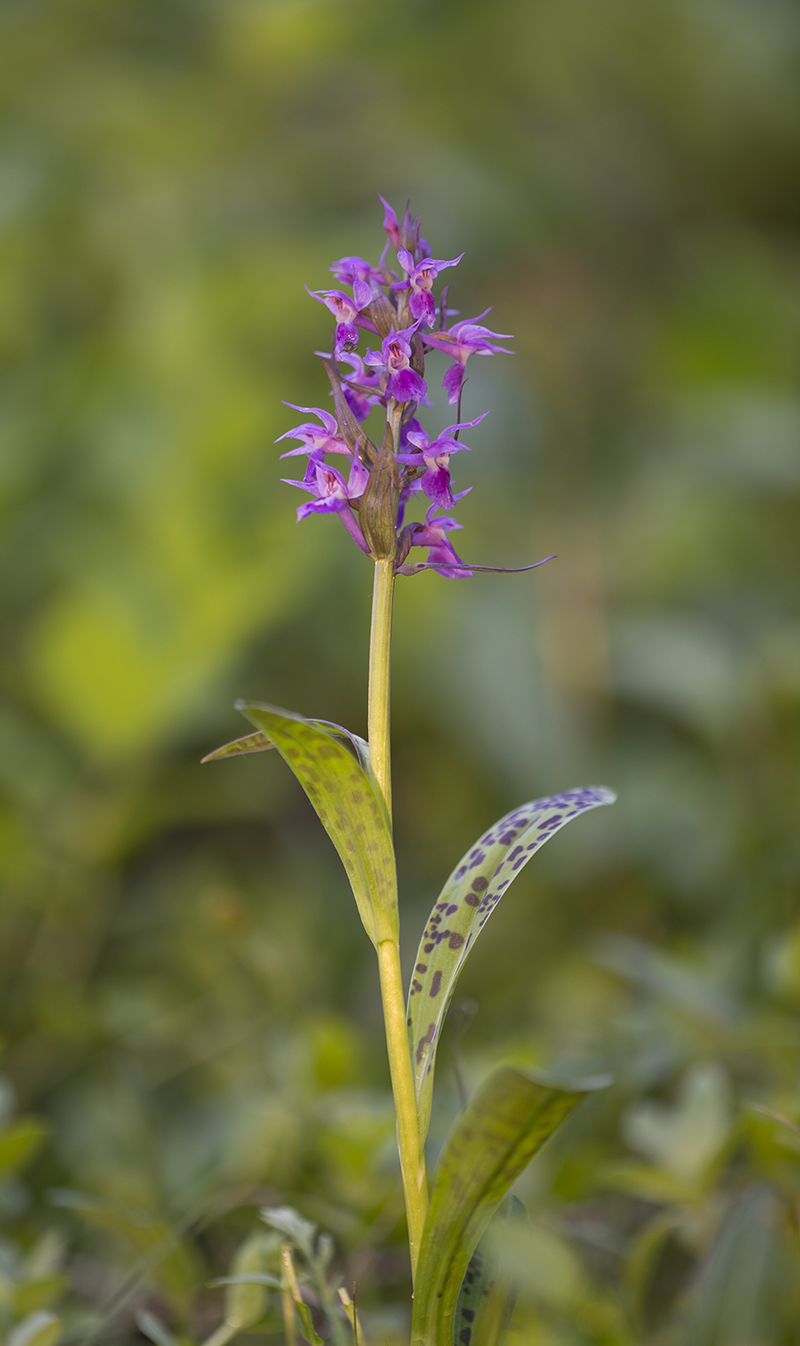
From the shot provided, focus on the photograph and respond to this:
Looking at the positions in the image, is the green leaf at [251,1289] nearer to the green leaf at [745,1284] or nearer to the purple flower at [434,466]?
the green leaf at [745,1284]

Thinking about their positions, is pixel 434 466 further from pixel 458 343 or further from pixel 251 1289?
pixel 251 1289

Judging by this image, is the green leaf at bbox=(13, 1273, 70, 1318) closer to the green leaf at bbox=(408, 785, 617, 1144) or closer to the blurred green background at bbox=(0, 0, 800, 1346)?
the blurred green background at bbox=(0, 0, 800, 1346)

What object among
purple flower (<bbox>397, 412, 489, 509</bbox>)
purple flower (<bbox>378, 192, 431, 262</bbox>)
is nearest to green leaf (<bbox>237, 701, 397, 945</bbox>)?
purple flower (<bbox>397, 412, 489, 509</bbox>)

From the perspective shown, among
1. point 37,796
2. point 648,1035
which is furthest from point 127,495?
point 648,1035

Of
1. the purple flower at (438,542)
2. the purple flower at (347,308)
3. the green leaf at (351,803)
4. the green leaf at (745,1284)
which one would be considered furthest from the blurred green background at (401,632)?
the purple flower at (347,308)

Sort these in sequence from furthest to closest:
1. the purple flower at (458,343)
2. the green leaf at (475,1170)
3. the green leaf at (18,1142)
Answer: the green leaf at (18,1142), the purple flower at (458,343), the green leaf at (475,1170)

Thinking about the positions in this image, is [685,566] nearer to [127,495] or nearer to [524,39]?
[127,495]

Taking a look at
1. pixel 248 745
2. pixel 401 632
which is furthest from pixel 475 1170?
pixel 401 632
